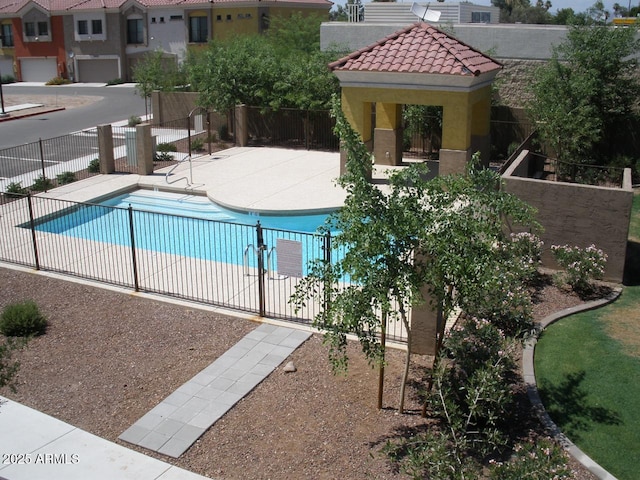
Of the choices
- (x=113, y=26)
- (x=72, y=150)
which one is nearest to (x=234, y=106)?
(x=72, y=150)

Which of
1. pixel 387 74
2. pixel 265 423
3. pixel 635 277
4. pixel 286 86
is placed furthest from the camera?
pixel 286 86

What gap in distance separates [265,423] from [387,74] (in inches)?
558

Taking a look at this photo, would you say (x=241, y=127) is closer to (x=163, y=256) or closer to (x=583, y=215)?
(x=163, y=256)

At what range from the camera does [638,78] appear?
80.6 feet

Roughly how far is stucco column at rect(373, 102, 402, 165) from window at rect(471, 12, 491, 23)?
14.2 metres

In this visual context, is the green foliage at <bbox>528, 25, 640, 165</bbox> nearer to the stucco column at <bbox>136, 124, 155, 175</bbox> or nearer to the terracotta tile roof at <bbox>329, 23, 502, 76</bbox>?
the terracotta tile roof at <bbox>329, 23, 502, 76</bbox>

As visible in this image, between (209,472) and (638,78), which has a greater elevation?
(638,78)

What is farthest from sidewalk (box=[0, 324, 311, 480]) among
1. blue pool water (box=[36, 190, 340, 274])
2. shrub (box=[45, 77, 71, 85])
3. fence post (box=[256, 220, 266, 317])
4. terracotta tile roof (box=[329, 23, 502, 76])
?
shrub (box=[45, 77, 71, 85])

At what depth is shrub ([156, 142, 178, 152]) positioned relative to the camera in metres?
27.5

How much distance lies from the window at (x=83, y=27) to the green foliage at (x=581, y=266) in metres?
55.4

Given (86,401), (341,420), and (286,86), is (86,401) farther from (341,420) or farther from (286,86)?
(286,86)

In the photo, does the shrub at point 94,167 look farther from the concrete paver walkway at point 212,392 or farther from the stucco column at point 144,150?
the concrete paver walkway at point 212,392

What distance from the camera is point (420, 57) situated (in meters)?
21.6

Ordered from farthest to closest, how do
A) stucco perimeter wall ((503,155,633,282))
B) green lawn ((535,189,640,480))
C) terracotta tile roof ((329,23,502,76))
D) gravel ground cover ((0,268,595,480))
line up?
terracotta tile roof ((329,23,502,76))
stucco perimeter wall ((503,155,633,282))
green lawn ((535,189,640,480))
gravel ground cover ((0,268,595,480))
